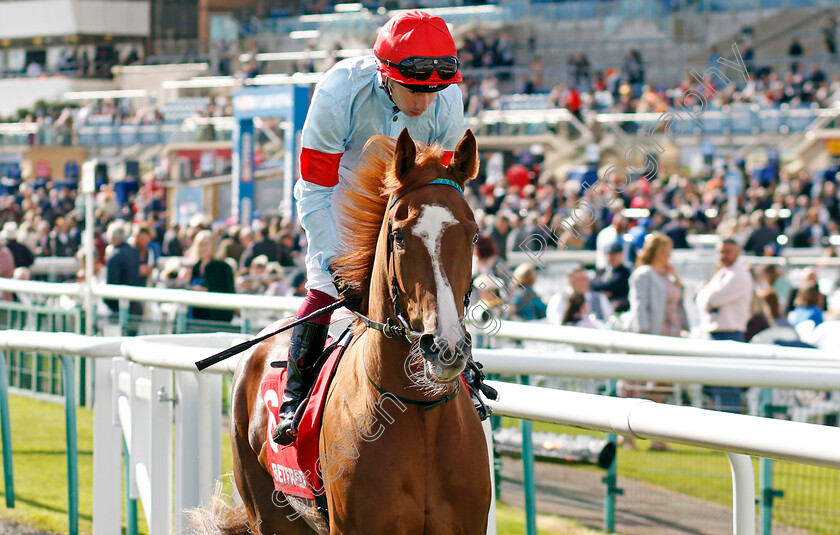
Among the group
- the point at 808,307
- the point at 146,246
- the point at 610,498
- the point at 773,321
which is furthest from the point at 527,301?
the point at 146,246

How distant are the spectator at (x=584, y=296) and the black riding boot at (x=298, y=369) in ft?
16.6

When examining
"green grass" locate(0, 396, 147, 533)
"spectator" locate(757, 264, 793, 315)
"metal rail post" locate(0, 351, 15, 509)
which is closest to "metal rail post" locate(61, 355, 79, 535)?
"green grass" locate(0, 396, 147, 533)

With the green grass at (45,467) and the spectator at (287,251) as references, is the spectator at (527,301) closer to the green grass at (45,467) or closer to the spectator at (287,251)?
the green grass at (45,467)

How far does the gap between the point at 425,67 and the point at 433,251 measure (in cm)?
60

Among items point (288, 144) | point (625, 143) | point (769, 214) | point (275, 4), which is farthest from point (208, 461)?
point (275, 4)

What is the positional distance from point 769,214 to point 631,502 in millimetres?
10224

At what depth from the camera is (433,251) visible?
91.0 inches

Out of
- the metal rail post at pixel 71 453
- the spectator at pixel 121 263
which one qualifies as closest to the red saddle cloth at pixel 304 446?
the metal rail post at pixel 71 453

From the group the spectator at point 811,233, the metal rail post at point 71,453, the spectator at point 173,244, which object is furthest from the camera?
the spectator at point 173,244

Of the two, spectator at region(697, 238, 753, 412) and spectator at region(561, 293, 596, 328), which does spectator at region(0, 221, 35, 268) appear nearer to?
spectator at region(561, 293, 596, 328)

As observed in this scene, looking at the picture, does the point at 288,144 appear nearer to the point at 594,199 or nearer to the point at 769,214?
the point at 769,214

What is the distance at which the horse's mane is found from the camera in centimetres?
260

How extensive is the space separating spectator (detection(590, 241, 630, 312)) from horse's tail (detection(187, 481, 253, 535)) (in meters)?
5.59

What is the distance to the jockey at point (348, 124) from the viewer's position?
275cm
